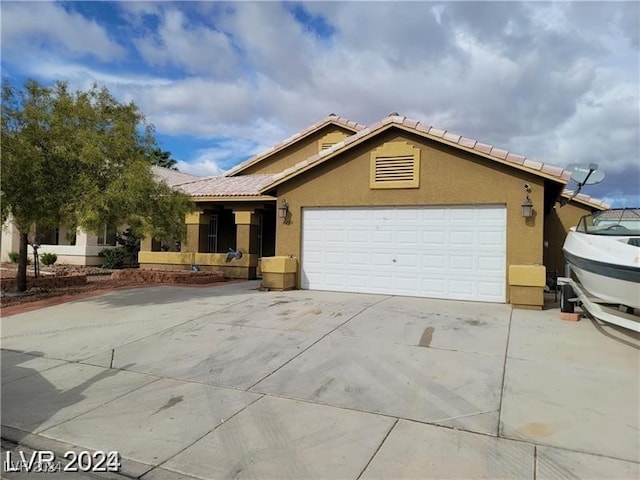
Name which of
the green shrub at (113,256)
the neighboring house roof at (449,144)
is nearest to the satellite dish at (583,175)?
the neighboring house roof at (449,144)

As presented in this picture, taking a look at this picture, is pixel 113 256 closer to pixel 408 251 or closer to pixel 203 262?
pixel 203 262

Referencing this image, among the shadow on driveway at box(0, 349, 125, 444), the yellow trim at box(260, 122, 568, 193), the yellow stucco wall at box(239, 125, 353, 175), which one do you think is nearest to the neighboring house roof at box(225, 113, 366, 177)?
the yellow stucco wall at box(239, 125, 353, 175)

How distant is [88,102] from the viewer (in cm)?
1083

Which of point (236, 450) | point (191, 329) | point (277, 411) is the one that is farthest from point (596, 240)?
point (191, 329)

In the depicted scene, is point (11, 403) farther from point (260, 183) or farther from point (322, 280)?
point (260, 183)

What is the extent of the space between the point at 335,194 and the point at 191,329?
5.76 m

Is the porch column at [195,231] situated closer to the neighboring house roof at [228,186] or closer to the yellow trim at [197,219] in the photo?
the yellow trim at [197,219]

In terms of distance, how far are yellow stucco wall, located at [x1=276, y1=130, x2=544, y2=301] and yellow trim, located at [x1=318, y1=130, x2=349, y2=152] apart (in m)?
6.37

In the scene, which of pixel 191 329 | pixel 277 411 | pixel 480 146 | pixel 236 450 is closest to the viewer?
pixel 236 450

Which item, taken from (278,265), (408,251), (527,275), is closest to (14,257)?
(278,265)

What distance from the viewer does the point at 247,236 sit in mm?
15977

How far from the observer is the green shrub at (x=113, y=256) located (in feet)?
67.6

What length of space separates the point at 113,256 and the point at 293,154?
385 inches

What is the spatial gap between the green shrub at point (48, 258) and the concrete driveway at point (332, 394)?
13.0m
